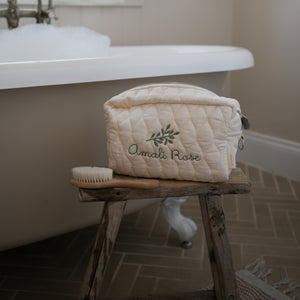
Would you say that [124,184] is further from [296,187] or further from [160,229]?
[296,187]

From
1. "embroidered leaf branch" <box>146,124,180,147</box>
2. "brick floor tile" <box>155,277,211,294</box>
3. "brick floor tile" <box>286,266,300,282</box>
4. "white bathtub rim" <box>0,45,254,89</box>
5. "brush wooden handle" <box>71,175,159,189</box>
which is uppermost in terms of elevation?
"white bathtub rim" <box>0,45,254,89</box>

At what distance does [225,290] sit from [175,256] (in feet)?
1.86

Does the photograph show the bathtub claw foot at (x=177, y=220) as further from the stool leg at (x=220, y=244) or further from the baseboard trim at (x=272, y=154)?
the baseboard trim at (x=272, y=154)

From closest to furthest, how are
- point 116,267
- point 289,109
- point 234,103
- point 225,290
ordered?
point 234,103
point 225,290
point 116,267
point 289,109

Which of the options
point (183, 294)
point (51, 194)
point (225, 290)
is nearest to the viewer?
point (225, 290)

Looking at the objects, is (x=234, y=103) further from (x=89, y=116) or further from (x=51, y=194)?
(x=51, y=194)

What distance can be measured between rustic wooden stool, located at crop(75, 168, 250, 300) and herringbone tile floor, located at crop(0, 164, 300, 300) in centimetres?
36

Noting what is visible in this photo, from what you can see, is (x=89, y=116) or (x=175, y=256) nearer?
(x=89, y=116)

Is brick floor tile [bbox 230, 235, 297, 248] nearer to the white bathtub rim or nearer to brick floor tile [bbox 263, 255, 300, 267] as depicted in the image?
brick floor tile [bbox 263, 255, 300, 267]

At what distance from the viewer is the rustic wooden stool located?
1.19m

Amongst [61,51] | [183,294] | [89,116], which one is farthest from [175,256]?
[61,51]

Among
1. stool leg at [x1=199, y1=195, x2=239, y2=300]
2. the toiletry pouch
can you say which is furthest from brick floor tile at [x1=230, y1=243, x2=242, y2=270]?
the toiletry pouch

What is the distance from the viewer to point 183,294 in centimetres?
144

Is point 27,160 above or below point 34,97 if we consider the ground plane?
below
